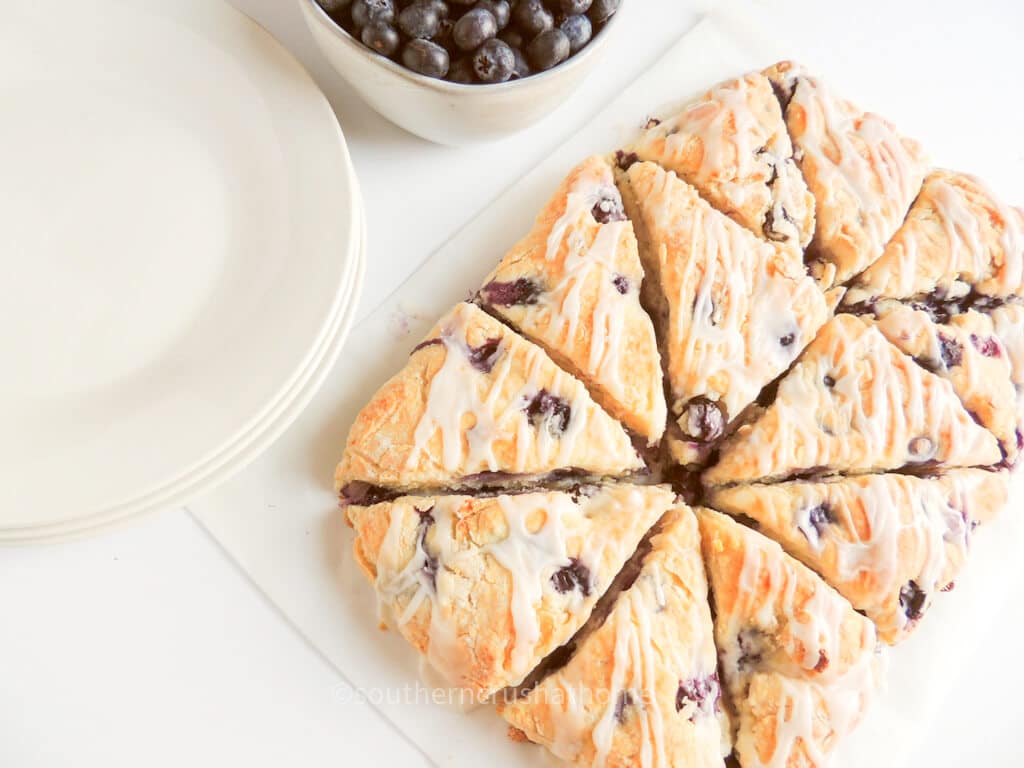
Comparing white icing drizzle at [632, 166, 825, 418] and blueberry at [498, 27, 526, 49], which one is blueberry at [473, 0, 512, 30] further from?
white icing drizzle at [632, 166, 825, 418]

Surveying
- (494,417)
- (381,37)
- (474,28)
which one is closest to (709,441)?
(494,417)

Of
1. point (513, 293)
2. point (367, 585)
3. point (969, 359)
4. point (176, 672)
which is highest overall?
point (969, 359)

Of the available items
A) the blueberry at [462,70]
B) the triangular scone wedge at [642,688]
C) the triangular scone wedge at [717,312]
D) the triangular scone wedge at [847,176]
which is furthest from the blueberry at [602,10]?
the triangular scone wedge at [642,688]

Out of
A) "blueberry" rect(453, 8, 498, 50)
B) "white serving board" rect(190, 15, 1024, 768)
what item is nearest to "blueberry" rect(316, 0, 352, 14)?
"blueberry" rect(453, 8, 498, 50)

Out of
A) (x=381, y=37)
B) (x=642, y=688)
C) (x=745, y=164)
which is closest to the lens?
(x=642, y=688)

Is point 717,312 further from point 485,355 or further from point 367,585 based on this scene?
point 367,585

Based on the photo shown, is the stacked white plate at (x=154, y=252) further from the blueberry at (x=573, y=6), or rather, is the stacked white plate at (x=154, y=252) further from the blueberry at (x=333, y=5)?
the blueberry at (x=573, y=6)

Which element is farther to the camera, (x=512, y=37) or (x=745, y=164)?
(x=745, y=164)
